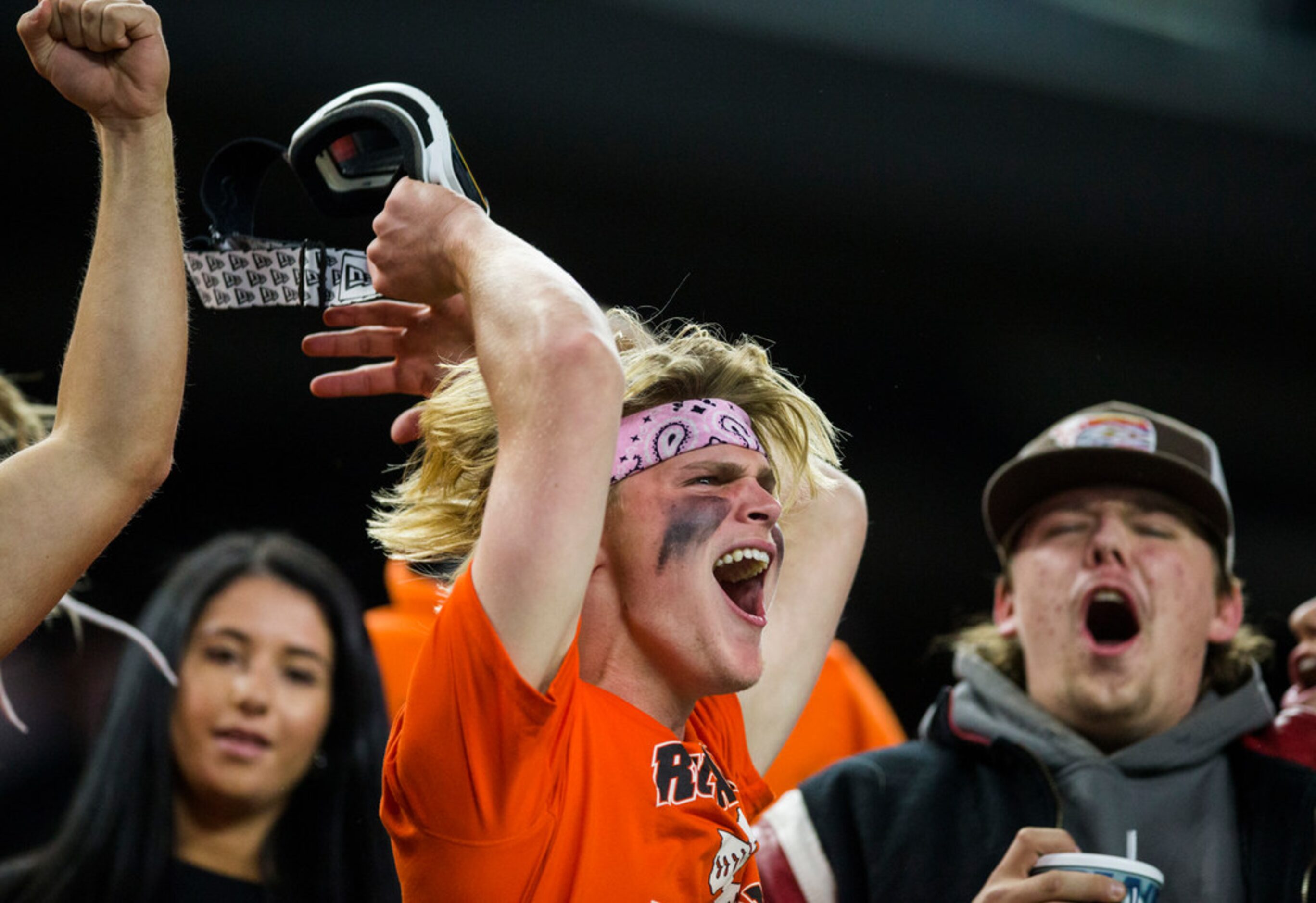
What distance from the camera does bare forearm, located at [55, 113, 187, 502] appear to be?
1193mm

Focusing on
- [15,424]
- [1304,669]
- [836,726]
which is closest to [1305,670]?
[1304,669]

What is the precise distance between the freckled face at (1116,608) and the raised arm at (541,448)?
126 centimetres

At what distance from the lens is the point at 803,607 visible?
65.8 inches

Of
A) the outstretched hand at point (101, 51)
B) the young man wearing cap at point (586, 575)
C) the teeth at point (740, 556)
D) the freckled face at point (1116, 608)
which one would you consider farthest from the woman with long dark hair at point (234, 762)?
the outstretched hand at point (101, 51)

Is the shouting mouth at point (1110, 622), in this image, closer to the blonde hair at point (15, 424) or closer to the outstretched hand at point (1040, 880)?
the outstretched hand at point (1040, 880)

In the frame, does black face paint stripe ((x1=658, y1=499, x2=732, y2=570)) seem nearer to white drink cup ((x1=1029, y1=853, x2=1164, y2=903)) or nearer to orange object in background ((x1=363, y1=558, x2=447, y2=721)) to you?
white drink cup ((x1=1029, y1=853, x2=1164, y2=903))

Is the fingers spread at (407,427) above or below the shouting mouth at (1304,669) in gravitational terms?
below

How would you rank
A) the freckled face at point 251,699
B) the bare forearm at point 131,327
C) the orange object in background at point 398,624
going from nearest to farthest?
the bare forearm at point 131,327 < the freckled face at point 251,699 < the orange object in background at point 398,624

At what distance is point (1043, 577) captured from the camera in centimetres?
225

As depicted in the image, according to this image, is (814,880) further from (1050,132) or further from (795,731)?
(1050,132)

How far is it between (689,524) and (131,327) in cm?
54

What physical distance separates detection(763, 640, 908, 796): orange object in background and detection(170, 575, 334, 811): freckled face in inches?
36.6

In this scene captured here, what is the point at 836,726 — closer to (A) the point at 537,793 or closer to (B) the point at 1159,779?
(B) the point at 1159,779

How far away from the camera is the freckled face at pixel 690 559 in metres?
1.33
